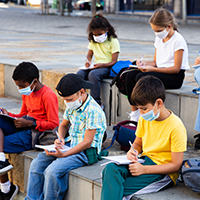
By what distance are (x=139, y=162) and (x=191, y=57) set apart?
5.39 meters

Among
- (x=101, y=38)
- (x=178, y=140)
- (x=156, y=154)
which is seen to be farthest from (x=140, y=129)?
(x=101, y=38)

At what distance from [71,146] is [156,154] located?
2.84 ft

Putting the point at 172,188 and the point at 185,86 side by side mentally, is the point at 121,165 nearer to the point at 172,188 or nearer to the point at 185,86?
the point at 172,188

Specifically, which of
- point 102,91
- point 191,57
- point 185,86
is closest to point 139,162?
point 185,86

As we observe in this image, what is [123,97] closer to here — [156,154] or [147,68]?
[147,68]

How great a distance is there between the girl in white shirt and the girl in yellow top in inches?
27.2

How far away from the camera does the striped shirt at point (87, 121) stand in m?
3.41

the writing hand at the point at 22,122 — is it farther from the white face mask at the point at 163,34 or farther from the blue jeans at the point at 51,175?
the white face mask at the point at 163,34

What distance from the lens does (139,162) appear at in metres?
2.99

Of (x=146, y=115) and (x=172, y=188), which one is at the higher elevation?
(x=146, y=115)

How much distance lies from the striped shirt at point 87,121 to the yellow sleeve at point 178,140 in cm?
79

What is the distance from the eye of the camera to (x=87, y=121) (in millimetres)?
3404

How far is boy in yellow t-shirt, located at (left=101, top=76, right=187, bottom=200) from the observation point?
2.78m

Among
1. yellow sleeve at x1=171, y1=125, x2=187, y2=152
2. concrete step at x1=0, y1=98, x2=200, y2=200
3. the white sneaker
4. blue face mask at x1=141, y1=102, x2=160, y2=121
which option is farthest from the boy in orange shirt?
yellow sleeve at x1=171, y1=125, x2=187, y2=152
